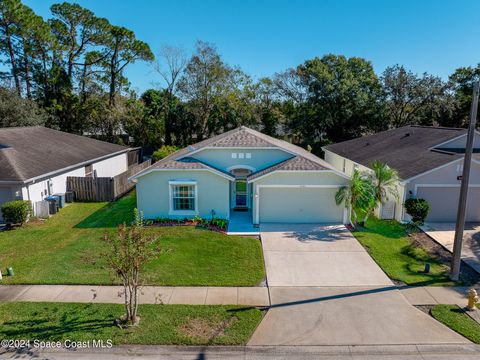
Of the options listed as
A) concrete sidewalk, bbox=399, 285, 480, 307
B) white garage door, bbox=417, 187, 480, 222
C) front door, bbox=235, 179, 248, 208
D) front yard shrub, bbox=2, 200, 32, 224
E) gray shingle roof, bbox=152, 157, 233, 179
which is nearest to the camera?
concrete sidewalk, bbox=399, 285, 480, 307

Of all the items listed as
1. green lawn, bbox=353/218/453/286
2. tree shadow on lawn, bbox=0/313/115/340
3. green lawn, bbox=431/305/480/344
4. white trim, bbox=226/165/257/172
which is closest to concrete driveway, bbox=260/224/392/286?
green lawn, bbox=353/218/453/286

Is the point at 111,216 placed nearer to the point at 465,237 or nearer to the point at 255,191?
the point at 255,191

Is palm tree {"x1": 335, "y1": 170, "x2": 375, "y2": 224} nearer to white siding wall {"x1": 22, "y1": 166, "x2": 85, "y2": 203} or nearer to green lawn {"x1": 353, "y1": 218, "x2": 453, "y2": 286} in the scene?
green lawn {"x1": 353, "y1": 218, "x2": 453, "y2": 286}

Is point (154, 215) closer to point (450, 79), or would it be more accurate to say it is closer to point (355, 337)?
point (355, 337)

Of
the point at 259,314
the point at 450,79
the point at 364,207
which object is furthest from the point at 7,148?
the point at 450,79

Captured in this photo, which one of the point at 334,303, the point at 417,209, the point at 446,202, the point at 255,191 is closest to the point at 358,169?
the point at 446,202

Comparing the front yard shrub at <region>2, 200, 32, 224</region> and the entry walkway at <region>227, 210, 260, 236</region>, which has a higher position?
the front yard shrub at <region>2, 200, 32, 224</region>

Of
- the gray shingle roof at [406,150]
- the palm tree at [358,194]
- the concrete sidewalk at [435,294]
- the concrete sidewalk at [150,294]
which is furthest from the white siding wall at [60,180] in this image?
the gray shingle roof at [406,150]

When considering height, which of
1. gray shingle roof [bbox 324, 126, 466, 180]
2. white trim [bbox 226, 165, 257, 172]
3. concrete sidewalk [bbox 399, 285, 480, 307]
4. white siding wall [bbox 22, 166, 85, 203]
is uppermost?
gray shingle roof [bbox 324, 126, 466, 180]
